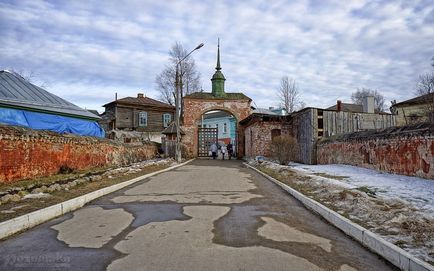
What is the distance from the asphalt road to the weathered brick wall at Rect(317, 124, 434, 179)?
4.99 meters

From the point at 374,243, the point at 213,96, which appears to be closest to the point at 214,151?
the point at 213,96

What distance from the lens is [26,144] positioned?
12609 millimetres

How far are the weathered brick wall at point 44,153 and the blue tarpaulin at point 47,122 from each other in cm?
219

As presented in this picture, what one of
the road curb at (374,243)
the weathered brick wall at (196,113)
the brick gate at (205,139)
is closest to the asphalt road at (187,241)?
the road curb at (374,243)

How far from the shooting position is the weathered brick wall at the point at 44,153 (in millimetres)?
11539

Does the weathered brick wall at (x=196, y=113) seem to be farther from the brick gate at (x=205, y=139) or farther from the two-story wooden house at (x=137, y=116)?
the two-story wooden house at (x=137, y=116)

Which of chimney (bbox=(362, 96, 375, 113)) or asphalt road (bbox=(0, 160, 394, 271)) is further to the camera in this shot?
chimney (bbox=(362, 96, 375, 113))

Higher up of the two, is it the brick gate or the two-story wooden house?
the two-story wooden house

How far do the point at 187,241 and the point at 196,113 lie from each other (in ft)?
116

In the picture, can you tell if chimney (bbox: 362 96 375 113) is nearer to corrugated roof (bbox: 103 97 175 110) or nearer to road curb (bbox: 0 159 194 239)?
road curb (bbox: 0 159 194 239)

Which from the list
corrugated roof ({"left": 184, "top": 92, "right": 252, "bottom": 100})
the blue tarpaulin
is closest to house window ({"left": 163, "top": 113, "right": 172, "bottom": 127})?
corrugated roof ({"left": 184, "top": 92, "right": 252, "bottom": 100})

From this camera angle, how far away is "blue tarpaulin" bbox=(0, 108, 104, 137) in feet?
58.9

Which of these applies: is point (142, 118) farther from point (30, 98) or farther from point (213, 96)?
point (30, 98)

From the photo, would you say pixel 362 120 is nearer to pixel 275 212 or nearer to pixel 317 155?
pixel 317 155
